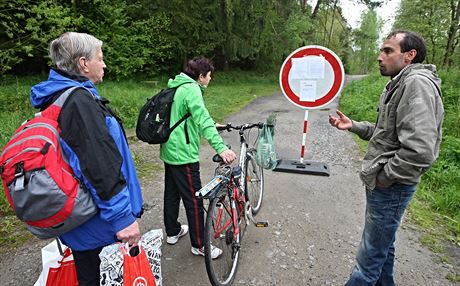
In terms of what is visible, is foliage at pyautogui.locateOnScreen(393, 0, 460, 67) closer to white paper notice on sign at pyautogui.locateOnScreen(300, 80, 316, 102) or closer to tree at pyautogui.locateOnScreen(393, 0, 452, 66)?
tree at pyautogui.locateOnScreen(393, 0, 452, 66)

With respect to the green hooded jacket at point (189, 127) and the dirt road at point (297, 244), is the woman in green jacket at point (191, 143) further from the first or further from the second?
the dirt road at point (297, 244)

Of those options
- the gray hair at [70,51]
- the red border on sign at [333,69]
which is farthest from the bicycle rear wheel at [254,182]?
the gray hair at [70,51]

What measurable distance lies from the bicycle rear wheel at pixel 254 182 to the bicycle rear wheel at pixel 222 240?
88cm

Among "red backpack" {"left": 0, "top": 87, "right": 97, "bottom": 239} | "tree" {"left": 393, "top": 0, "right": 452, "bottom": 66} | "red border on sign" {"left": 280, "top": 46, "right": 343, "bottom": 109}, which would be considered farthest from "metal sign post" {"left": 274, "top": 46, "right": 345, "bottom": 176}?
"tree" {"left": 393, "top": 0, "right": 452, "bottom": 66}

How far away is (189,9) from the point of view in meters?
18.0

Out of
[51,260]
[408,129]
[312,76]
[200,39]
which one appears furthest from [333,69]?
[200,39]

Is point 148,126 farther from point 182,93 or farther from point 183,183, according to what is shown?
point 183,183

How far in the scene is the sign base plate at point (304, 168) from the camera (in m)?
4.73

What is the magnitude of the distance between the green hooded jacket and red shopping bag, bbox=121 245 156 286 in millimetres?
1089

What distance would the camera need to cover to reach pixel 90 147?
57.4 inches

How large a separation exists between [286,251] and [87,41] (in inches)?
105

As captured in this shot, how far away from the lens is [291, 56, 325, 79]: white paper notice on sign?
166 inches

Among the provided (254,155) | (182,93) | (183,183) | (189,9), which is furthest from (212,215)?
(189,9)

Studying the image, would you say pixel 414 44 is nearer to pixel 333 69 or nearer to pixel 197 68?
pixel 197 68
